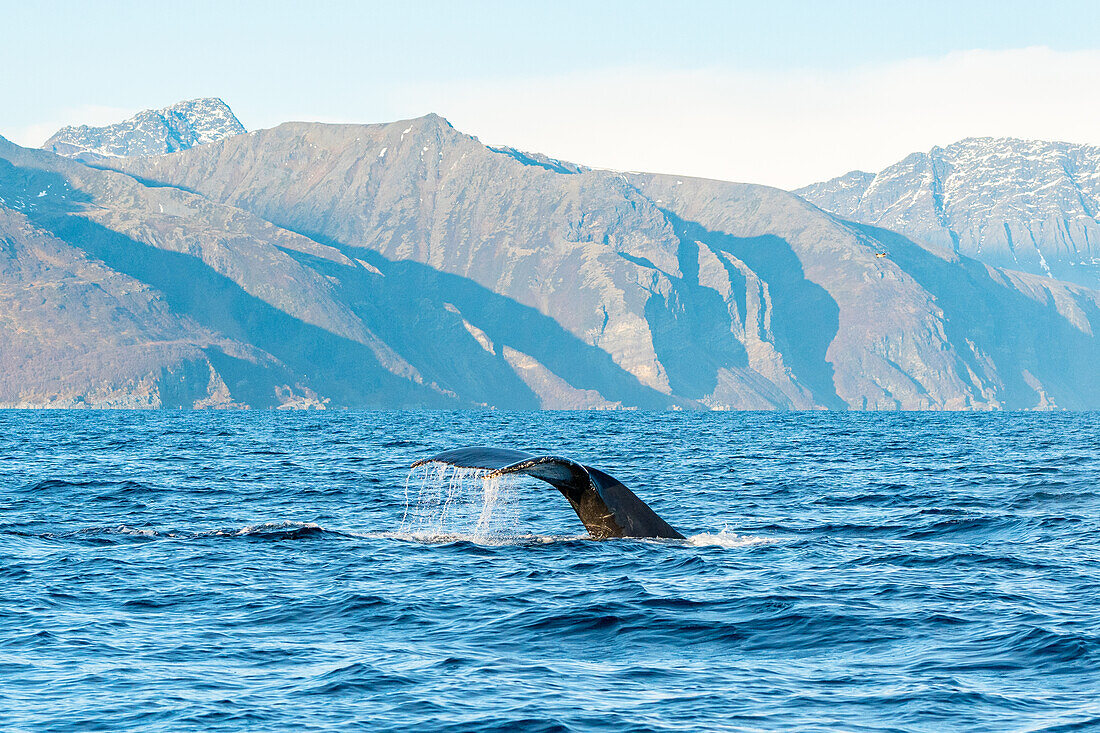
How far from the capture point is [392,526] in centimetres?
2325

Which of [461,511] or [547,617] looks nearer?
[547,617]

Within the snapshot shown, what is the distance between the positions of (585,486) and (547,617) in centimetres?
406

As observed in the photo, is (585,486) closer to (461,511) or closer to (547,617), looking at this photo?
(547,617)

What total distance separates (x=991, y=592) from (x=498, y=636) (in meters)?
6.90

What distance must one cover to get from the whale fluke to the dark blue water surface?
13.9 inches

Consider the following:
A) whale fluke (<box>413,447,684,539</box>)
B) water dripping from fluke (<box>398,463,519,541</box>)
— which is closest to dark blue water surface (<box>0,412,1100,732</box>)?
water dripping from fluke (<box>398,463,519,541</box>)

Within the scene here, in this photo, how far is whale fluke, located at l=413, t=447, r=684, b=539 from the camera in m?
15.3

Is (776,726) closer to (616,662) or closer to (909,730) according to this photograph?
(909,730)

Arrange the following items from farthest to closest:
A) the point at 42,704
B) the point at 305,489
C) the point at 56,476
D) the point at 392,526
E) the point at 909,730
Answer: the point at 56,476 < the point at 305,489 < the point at 392,526 < the point at 42,704 < the point at 909,730

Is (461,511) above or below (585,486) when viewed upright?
below

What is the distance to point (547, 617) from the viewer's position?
13969mm

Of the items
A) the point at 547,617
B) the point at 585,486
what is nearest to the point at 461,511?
the point at 585,486

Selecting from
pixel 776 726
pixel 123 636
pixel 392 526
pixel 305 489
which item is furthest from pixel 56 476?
pixel 776 726

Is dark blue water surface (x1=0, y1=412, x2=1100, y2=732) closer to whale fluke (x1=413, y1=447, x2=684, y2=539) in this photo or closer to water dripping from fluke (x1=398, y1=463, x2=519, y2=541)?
water dripping from fluke (x1=398, y1=463, x2=519, y2=541)
